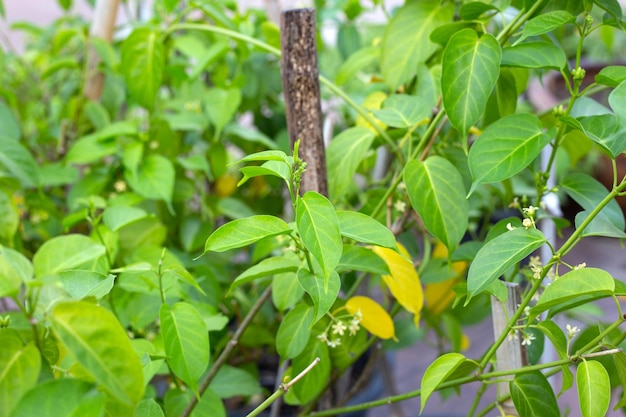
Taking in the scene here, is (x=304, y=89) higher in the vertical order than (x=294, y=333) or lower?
higher

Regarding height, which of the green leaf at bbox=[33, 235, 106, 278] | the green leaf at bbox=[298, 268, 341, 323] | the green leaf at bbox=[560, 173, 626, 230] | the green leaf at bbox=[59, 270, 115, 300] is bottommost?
the green leaf at bbox=[298, 268, 341, 323]

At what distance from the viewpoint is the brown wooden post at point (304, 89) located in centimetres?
60

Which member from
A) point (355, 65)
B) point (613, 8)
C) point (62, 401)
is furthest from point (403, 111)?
point (62, 401)

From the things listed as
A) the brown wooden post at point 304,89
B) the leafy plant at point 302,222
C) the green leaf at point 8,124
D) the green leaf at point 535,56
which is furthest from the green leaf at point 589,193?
the green leaf at point 8,124

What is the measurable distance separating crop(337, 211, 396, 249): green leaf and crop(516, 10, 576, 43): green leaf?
7.0 inches

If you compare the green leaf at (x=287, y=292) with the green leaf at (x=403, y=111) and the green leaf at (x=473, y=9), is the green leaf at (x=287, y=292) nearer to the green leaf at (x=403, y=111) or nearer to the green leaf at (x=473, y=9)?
the green leaf at (x=403, y=111)

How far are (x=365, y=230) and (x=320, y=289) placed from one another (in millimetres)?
52

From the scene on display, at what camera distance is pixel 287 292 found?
0.60 meters

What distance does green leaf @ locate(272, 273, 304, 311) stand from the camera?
595 mm

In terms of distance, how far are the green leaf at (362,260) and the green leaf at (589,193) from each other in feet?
0.57

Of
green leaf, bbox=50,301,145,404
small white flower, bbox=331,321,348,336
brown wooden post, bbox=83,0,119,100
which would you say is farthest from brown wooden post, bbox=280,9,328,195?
brown wooden post, bbox=83,0,119,100

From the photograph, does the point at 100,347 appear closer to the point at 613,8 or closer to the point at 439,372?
the point at 439,372

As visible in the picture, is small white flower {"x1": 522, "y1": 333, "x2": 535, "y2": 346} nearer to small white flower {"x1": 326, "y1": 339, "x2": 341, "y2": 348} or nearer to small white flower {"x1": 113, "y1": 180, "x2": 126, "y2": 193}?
small white flower {"x1": 326, "y1": 339, "x2": 341, "y2": 348}

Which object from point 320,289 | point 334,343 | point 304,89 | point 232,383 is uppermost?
point 304,89
